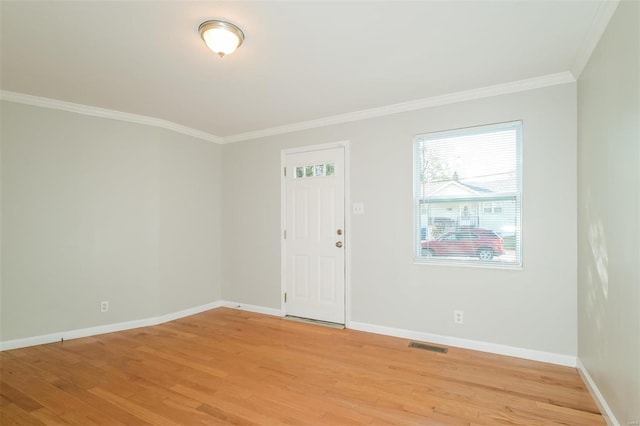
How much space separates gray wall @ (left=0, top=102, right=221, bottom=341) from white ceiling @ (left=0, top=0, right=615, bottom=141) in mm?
506

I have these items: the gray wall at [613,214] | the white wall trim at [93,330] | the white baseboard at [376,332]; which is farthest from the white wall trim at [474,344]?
the white wall trim at [93,330]

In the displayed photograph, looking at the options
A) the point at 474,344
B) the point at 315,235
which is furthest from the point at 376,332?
the point at 315,235

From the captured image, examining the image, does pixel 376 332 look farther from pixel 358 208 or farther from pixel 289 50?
pixel 289 50

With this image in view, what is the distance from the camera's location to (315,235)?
4.18 metres

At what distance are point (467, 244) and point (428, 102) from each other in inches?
61.9

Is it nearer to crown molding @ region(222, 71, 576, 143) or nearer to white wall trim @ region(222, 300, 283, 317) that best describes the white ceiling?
crown molding @ region(222, 71, 576, 143)

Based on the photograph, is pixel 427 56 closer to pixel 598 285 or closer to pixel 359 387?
pixel 598 285

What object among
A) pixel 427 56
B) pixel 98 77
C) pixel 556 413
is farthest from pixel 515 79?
pixel 98 77

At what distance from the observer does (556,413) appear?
213 cm

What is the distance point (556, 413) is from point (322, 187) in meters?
3.06

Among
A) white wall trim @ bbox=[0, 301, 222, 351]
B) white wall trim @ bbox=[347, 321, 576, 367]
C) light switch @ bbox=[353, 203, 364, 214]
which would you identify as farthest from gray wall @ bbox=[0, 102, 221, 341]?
white wall trim @ bbox=[347, 321, 576, 367]

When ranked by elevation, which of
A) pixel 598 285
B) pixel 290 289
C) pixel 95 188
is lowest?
pixel 290 289

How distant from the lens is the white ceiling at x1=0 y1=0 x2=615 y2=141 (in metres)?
1.97

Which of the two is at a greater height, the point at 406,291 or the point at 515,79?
the point at 515,79
